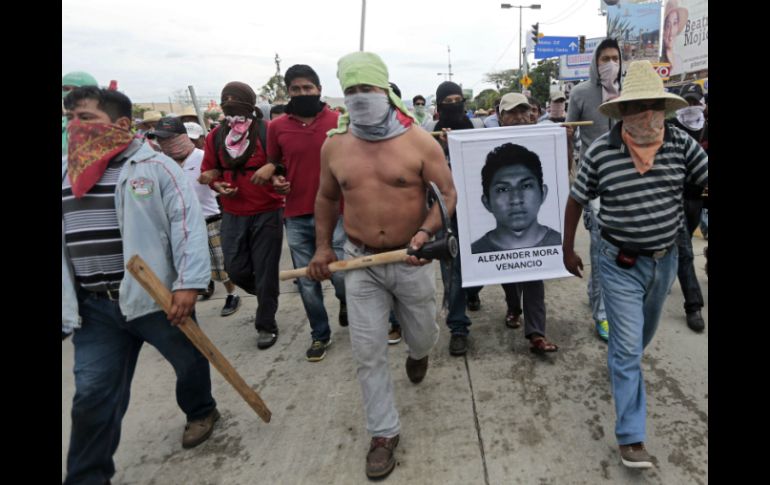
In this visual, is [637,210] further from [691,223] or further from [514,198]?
[514,198]

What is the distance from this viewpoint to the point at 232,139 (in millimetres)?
3748

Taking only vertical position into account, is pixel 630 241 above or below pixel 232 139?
below

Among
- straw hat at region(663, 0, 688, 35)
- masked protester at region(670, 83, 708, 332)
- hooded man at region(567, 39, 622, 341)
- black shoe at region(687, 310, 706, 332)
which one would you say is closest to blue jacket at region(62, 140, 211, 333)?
masked protester at region(670, 83, 708, 332)

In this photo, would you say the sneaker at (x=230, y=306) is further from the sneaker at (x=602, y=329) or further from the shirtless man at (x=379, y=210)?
the sneaker at (x=602, y=329)

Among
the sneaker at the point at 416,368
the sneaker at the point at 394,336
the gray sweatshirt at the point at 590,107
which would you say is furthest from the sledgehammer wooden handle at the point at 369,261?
the gray sweatshirt at the point at 590,107

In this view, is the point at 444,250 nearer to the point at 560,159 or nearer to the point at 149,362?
the point at 560,159

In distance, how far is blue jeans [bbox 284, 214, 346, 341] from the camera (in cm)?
356

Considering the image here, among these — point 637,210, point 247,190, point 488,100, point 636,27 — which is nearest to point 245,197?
point 247,190

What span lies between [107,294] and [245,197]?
1.67m

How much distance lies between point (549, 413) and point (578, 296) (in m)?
1.95

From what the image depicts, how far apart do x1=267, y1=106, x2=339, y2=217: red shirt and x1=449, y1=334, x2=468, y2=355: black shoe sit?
1474 mm
